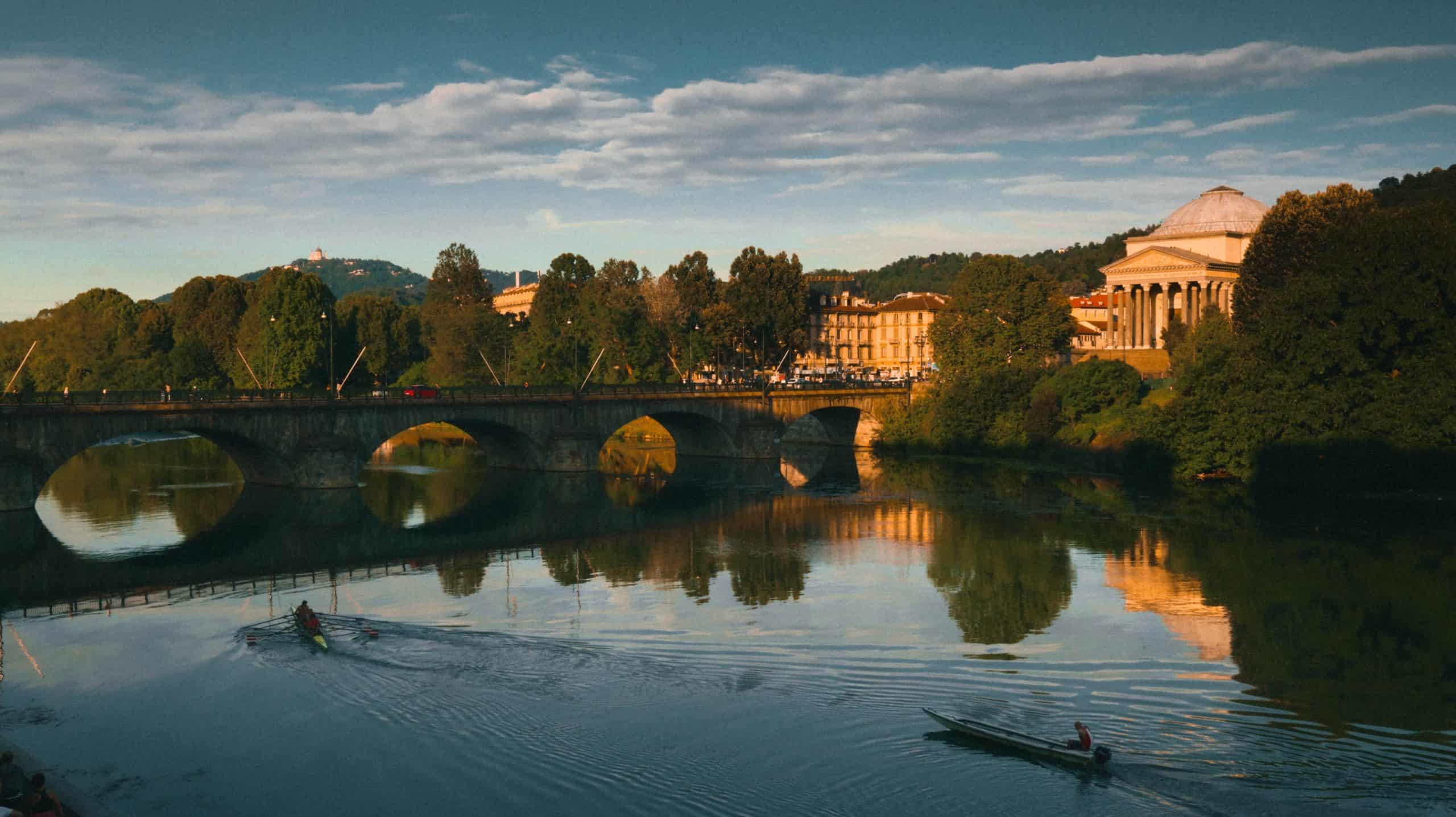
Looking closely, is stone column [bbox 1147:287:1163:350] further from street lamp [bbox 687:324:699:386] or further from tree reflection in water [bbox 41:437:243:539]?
tree reflection in water [bbox 41:437:243:539]

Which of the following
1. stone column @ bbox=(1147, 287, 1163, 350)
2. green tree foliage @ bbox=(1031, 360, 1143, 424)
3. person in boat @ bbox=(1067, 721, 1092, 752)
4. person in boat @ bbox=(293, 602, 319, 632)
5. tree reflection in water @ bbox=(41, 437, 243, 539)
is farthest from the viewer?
stone column @ bbox=(1147, 287, 1163, 350)

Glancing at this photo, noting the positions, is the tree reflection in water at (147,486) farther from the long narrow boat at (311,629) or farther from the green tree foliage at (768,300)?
the green tree foliage at (768,300)

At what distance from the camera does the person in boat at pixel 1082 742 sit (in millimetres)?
27019

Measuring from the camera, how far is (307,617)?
130ft

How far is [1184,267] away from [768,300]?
4866cm

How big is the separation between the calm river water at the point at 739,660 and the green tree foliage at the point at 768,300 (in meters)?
69.4

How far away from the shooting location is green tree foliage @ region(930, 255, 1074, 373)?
116 meters

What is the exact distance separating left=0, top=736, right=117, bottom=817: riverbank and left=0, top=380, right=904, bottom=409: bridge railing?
4588 centimetres

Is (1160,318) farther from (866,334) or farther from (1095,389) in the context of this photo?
(1095,389)

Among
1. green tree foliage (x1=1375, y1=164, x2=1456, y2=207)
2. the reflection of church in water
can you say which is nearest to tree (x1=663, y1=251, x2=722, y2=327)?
green tree foliage (x1=1375, y1=164, x2=1456, y2=207)

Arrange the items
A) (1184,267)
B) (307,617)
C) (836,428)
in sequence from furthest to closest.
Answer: (1184,267)
(836,428)
(307,617)

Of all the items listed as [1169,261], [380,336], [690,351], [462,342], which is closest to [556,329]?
[462,342]

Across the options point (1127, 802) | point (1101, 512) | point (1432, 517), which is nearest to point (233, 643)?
point (1127, 802)

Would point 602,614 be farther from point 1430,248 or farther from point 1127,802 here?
point 1430,248
